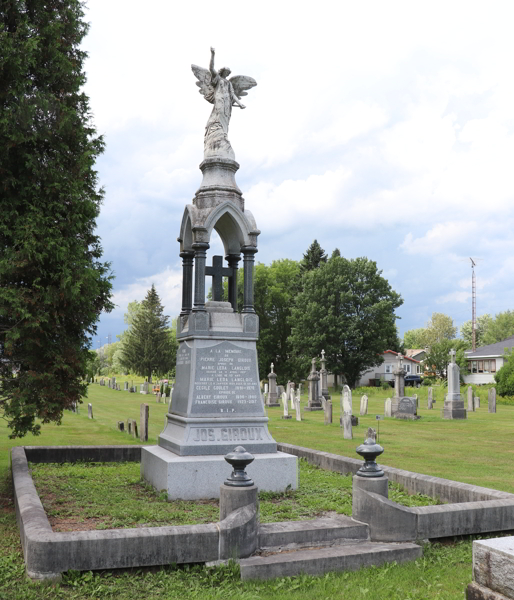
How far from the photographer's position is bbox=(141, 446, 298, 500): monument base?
26.3ft

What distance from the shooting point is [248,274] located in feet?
32.6

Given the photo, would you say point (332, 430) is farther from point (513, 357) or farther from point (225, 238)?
point (513, 357)

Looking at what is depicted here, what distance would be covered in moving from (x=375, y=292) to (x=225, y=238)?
4006 centimetres

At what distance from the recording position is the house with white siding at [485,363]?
60219 mm

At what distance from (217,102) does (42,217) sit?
3750 mm

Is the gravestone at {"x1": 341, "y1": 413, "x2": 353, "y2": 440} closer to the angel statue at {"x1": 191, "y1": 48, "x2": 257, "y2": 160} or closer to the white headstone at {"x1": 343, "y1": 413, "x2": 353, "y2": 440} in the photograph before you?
the white headstone at {"x1": 343, "y1": 413, "x2": 353, "y2": 440}

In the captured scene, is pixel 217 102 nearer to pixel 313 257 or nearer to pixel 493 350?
pixel 313 257

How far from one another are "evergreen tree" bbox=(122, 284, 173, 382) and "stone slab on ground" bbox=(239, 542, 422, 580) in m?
55.5

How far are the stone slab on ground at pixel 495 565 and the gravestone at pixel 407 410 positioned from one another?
20.4 meters

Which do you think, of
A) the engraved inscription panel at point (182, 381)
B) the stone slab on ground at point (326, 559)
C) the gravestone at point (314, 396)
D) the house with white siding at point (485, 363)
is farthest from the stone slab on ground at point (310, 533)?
the house with white siding at point (485, 363)

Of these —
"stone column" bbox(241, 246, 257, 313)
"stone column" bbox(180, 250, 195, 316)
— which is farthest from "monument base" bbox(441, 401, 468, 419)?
"stone column" bbox(180, 250, 195, 316)

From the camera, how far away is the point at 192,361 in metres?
8.84

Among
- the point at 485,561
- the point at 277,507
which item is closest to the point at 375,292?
the point at 277,507

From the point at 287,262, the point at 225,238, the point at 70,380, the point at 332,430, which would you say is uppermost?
the point at 287,262
